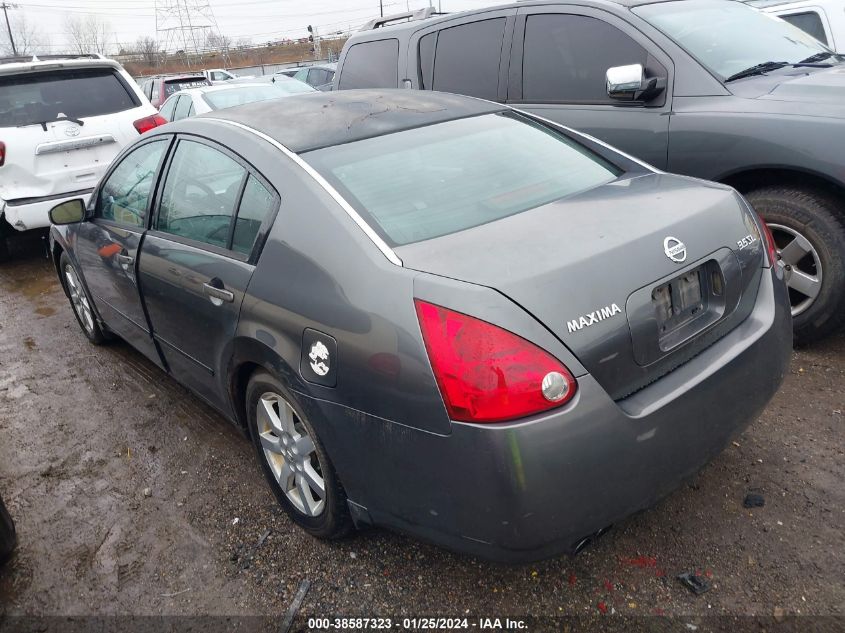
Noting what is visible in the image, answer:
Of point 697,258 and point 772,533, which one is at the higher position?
point 697,258

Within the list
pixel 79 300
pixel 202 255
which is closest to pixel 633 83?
pixel 202 255

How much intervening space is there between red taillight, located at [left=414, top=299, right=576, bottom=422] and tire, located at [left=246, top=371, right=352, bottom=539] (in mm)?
700

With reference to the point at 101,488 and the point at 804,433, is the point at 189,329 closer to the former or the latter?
the point at 101,488

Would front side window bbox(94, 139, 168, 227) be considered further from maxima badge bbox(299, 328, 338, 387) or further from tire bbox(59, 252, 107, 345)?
maxima badge bbox(299, 328, 338, 387)

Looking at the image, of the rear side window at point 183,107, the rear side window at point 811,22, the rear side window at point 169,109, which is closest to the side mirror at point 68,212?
the rear side window at point 183,107

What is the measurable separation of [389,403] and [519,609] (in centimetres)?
91

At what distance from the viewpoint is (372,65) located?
19.3ft

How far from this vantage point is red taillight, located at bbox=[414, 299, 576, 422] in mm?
1818

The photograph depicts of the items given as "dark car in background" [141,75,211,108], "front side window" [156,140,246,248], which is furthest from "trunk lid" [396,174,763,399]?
"dark car in background" [141,75,211,108]

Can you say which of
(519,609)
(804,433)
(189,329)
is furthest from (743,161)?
(189,329)

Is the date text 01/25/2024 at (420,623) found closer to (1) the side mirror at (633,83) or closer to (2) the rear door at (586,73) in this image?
(2) the rear door at (586,73)

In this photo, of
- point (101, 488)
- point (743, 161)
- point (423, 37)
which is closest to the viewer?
point (101, 488)

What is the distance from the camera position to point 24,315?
5.64 metres

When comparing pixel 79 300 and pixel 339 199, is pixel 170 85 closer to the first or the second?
pixel 79 300
